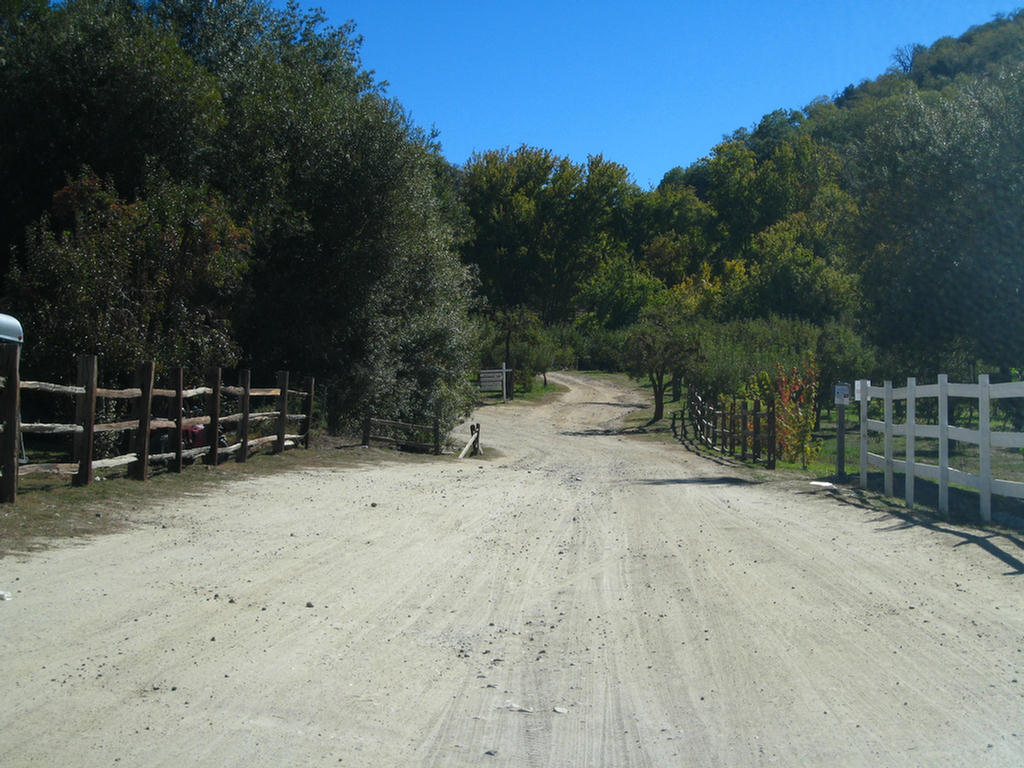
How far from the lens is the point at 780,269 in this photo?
5547 centimetres

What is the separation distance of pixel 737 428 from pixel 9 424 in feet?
67.6

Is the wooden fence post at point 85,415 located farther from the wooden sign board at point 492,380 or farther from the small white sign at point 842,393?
the wooden sign board at point 492,380

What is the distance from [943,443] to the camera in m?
11.8

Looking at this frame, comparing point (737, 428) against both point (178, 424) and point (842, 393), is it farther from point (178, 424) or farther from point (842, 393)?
point (178, 424)

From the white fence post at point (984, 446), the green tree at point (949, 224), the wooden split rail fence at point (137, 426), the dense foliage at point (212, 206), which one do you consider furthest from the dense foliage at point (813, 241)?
the wooden split rail fence at point (137, 426)

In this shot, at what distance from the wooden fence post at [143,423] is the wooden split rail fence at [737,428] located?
13.7 m

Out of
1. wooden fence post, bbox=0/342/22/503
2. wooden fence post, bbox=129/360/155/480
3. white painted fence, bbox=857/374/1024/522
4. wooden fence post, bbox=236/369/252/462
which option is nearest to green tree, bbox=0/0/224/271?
wooden fence post, bbox=236/369/252/462

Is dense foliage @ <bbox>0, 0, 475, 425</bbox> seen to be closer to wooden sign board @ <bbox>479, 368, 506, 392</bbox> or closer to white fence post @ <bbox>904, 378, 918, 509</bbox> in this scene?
white fence post @ <bbox>904, 378, 918, 509</bbox>

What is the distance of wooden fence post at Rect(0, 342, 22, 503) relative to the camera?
9523mm

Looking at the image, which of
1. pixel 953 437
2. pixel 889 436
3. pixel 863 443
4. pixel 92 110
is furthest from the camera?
pixel 92 110

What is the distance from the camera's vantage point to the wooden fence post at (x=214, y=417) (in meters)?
14.8

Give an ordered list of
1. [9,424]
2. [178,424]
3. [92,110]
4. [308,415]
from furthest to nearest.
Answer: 1. [308,415]
2. [92,110]
3. [178,424]
4. [9,424]

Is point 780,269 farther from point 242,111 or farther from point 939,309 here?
point 242,111

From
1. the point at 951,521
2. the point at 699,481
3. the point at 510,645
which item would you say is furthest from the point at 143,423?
the point at 951,521
